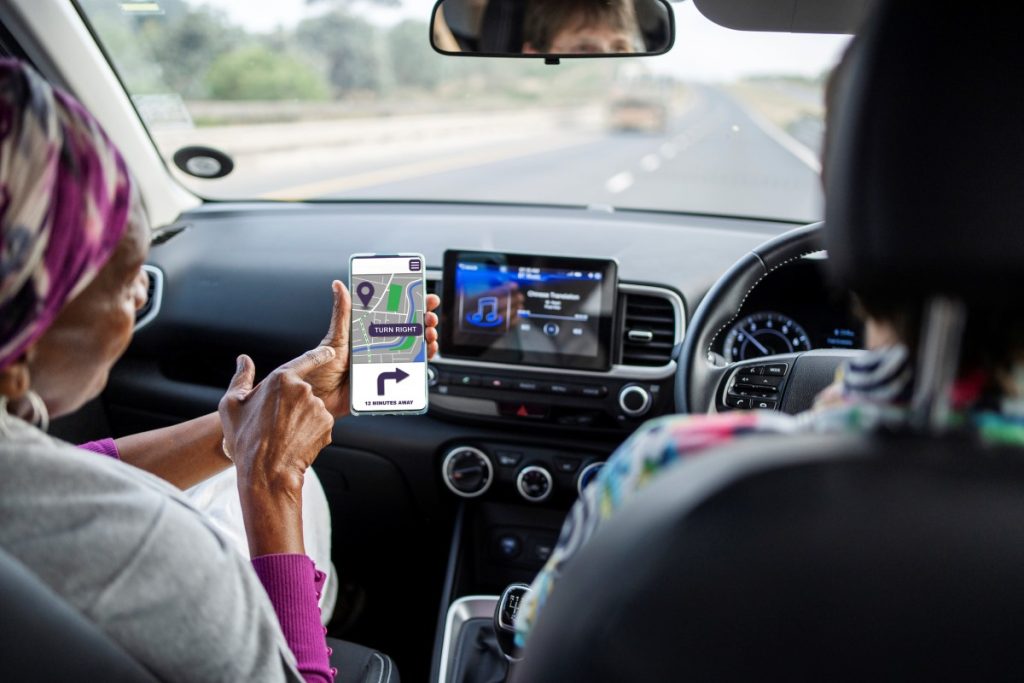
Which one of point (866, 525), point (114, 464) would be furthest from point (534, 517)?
point (866, 525)

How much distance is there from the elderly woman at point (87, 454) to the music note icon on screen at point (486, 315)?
5.69ft

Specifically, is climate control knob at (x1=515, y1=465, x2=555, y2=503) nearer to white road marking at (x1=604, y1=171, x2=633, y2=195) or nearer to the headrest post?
the headrest post

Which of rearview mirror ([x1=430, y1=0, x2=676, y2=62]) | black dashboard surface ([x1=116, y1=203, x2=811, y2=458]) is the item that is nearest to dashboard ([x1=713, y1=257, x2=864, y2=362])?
black dashboard surface ([x1=116, y1=203, x2=811, y2=458])

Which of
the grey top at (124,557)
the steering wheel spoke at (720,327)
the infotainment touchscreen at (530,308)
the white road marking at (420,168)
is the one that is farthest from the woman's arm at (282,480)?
the white road marking at (420,168)

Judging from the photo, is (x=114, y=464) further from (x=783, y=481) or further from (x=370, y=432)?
(x=370, y=432)

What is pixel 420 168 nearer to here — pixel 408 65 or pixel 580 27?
pixel 408 65

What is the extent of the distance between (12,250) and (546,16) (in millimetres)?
1826

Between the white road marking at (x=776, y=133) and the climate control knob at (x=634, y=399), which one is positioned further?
the white road marking at (x=776, y=133)

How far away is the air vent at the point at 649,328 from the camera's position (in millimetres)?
3199

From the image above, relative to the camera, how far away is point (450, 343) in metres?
3.26

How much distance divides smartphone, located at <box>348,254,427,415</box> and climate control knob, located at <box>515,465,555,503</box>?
945 millimetres

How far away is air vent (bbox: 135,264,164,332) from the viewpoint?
382 centimetres

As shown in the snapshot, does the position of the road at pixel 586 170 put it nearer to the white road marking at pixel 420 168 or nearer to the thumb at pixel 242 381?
the white road marking at pixel 420 168

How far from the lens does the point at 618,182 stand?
1354 centimetres
